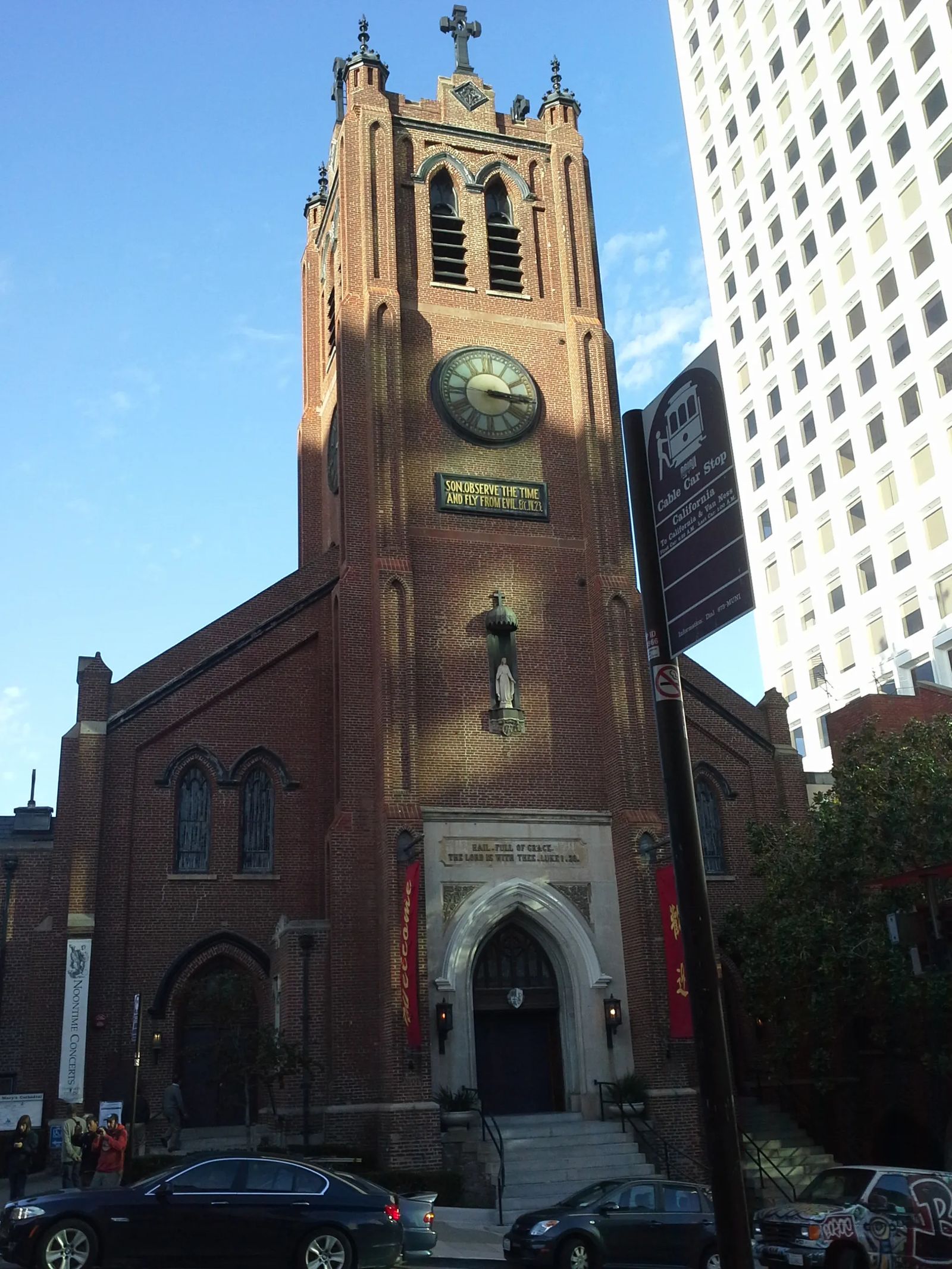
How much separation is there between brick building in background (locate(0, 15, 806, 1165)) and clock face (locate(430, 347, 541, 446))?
2.7 inches

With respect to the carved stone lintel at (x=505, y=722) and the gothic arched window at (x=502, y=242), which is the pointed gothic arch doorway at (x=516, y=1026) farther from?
the gothic arched window at (x=502, y=242)

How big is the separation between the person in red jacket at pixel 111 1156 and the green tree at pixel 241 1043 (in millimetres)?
3294

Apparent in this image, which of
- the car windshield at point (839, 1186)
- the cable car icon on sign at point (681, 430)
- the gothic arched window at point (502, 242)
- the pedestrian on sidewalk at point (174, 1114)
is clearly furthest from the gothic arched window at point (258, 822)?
the cable car icon on sign at point (681, 430)

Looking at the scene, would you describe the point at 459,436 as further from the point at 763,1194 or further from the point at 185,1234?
the point at 185,1234

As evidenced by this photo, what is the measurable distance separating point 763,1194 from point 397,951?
7.71m

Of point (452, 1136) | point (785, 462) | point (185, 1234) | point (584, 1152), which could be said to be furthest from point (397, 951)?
point (785, 462)

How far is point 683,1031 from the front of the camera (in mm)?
22703

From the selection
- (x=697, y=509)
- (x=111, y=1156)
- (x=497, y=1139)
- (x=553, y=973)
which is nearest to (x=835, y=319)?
(x=553, y=973)

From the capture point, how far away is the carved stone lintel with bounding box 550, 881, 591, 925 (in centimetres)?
2461

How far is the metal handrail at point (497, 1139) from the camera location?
19.5m

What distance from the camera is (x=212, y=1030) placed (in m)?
24.0

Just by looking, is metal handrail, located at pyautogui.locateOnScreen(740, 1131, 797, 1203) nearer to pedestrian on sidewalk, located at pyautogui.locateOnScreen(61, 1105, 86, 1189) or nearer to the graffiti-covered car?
the graffiti-covered car

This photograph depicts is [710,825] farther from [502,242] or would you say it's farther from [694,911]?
[694,911]

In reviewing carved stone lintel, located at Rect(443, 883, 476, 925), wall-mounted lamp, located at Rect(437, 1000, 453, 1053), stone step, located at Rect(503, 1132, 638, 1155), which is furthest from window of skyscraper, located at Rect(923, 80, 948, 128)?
stone step, located at Rect(503, 1132, 638, 1155)
